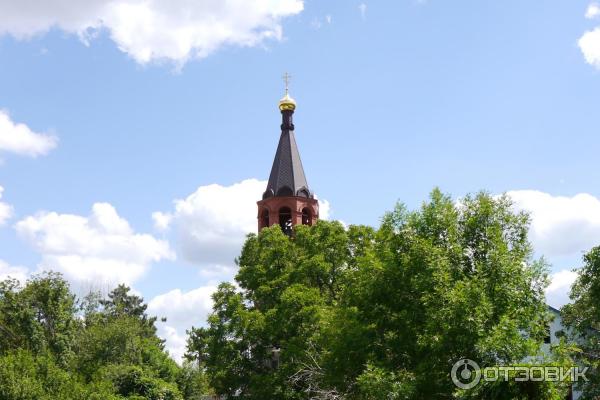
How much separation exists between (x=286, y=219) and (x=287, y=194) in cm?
162

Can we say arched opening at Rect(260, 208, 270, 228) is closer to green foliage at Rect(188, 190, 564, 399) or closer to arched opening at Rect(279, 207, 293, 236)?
arched opening at Rect(279, 207, 293, 236)

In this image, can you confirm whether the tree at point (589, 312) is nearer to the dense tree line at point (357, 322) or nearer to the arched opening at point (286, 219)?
the dense tree line at point (357, 322)

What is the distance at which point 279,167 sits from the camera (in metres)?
45.1

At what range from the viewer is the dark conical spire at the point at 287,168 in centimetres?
4403

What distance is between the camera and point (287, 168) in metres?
Answer: 45.0

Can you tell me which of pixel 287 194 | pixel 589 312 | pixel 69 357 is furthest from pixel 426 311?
pixel 287 194

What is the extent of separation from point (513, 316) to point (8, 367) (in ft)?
58.6

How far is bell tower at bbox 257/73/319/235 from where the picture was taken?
4359 centimetres

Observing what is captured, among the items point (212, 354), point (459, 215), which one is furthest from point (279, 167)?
point (459, 215)

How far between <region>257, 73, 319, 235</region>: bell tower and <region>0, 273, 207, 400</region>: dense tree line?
10582mm

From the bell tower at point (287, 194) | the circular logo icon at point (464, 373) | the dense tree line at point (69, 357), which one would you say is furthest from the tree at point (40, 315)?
the circular logo icon at point (464, 373)

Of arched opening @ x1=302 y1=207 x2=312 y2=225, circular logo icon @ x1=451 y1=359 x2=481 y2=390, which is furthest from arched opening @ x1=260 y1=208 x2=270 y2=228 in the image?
circular logo icon @ x1=451 y1=359 x2=481 y2=390

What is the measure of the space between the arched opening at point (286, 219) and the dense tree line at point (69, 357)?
1015 centimetres

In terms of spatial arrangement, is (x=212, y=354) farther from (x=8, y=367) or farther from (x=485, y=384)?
(x=485, y=384)
